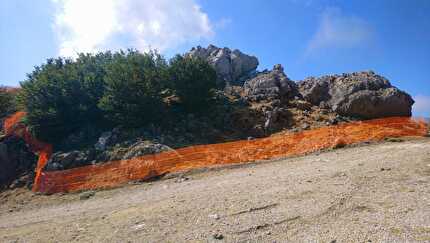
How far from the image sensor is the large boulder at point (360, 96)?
16.7 metres

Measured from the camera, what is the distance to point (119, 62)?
19.1 meters

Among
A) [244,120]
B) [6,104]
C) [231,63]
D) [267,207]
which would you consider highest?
[231,63]

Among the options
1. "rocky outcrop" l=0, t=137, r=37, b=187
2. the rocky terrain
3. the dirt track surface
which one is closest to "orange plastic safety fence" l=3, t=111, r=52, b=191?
"rocky outcrop" l=0, t=137, r=37, b=187

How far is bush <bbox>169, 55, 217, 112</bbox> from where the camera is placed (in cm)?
1884

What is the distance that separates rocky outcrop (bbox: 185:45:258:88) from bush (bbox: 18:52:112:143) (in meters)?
12.3

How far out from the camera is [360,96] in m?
17.2

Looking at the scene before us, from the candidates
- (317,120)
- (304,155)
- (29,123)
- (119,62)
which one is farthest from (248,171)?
(29,123)

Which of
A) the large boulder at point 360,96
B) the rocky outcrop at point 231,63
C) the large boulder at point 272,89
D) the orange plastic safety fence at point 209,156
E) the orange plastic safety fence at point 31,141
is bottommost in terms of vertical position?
the orange plastic safety fence at point 209,156

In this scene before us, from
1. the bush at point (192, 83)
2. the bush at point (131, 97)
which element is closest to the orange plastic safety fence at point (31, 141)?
the bush at point (131, 97)

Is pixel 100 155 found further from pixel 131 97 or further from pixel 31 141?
pixel 31 141

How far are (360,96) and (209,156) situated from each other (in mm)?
8191

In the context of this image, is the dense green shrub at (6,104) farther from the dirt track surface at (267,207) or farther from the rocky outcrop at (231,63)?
the rocky outcrop at (231,63)

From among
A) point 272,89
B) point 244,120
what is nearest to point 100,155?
point 244,120

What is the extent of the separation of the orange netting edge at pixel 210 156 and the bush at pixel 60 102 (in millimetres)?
3738
